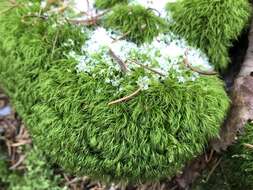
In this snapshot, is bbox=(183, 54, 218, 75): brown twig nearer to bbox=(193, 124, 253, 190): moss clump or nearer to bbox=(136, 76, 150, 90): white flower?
bbox=(136, 76, 150, 90): white flower

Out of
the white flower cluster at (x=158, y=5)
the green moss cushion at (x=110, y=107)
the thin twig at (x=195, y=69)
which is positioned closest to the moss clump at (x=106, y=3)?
the white flower cluster at (x=158, y=5)

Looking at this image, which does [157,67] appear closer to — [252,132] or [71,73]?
[71,73]

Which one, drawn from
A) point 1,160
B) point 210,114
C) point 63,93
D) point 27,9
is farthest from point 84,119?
point 1,160

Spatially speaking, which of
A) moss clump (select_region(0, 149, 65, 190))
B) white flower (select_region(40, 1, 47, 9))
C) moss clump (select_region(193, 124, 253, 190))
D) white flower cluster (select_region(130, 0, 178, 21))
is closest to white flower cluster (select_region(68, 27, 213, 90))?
white flower cluster (select_region(130, 0, 178, 21))

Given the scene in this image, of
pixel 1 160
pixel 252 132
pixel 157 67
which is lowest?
pixel 1 160

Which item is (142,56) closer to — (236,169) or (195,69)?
(195,69)

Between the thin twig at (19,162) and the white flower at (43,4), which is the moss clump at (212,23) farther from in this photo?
the thin twig at (19,162)
